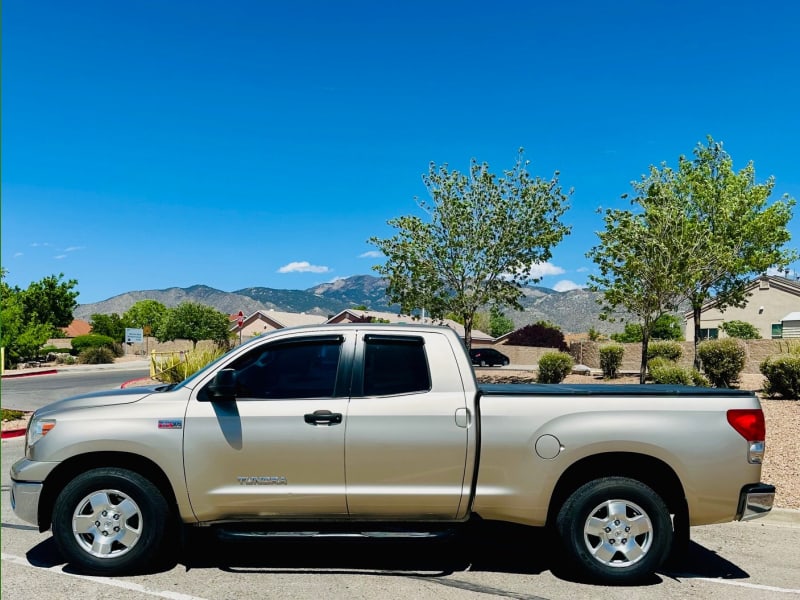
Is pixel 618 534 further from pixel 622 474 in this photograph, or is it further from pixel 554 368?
pixel 554 368

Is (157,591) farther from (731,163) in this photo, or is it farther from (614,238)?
(731,163)

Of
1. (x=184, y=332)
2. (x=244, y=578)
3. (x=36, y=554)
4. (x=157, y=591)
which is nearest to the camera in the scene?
(x=157, y=591)

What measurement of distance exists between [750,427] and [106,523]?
4.85 metres

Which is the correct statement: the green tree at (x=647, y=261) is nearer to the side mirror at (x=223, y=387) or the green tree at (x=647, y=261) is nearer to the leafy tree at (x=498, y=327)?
the side mirror at (x=223, y=387)

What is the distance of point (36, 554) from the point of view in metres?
6.11

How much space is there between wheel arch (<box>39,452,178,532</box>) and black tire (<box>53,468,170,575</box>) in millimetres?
102

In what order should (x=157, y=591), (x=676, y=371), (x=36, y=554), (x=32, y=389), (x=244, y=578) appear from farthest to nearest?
(x=32, y=389) → (x=676, y=371) → (x=36, y=554) → (x=244, y=578) → (x=157, y=591)

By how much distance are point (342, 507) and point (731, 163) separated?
29.0 meters

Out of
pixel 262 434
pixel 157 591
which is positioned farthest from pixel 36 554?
pixel 262 434

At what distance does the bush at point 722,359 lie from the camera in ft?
62.7

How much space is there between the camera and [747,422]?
5.49 m

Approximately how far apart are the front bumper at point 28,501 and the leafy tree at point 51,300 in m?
49.8

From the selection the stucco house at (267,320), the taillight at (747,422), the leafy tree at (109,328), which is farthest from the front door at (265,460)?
the leafy tree at (109,328)

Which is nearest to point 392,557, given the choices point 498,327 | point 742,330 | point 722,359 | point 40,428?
point 40,428
